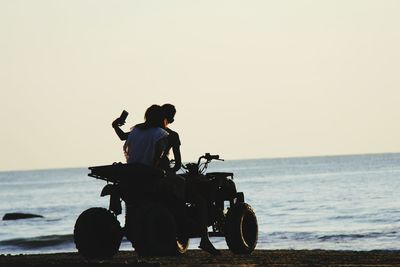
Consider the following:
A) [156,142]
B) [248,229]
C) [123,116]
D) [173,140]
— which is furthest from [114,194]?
[248,229]

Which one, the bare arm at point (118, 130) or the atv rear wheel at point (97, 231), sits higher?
the bare arm at point (118, 130)

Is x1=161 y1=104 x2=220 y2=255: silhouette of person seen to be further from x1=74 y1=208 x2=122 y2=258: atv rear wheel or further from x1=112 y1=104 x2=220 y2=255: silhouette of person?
x1=74 y1=208 x2=122 y2=258: atv rear wheel

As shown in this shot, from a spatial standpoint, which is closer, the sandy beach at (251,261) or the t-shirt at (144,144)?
the sandy beach at (251,261)

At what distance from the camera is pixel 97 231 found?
15141mm

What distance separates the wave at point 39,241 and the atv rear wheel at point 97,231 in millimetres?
26054

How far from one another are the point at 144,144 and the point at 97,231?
1418 mm

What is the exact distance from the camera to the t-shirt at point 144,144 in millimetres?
14648

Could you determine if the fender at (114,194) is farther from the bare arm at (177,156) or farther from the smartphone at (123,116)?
the smartphone at (123,116)

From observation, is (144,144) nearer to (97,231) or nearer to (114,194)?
(114,194)

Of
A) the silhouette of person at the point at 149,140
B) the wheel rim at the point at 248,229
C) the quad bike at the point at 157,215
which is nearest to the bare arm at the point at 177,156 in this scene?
the silhouette of person at the point at 149,140

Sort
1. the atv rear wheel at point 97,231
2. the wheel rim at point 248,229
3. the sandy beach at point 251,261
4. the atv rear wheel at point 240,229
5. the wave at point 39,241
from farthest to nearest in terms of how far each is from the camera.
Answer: the wave at point 39,241
the wheel rim at point 248,229
the atv rear wheel at point 240,229
the atv rear wheel at point 97,231
the sandy beach at point 251,261

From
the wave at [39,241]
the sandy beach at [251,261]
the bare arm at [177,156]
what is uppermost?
the bare arm at [177,156]

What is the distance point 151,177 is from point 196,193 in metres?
0.99

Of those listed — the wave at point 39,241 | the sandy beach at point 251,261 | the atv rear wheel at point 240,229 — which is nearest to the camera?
the sandy beach at point 251,261
